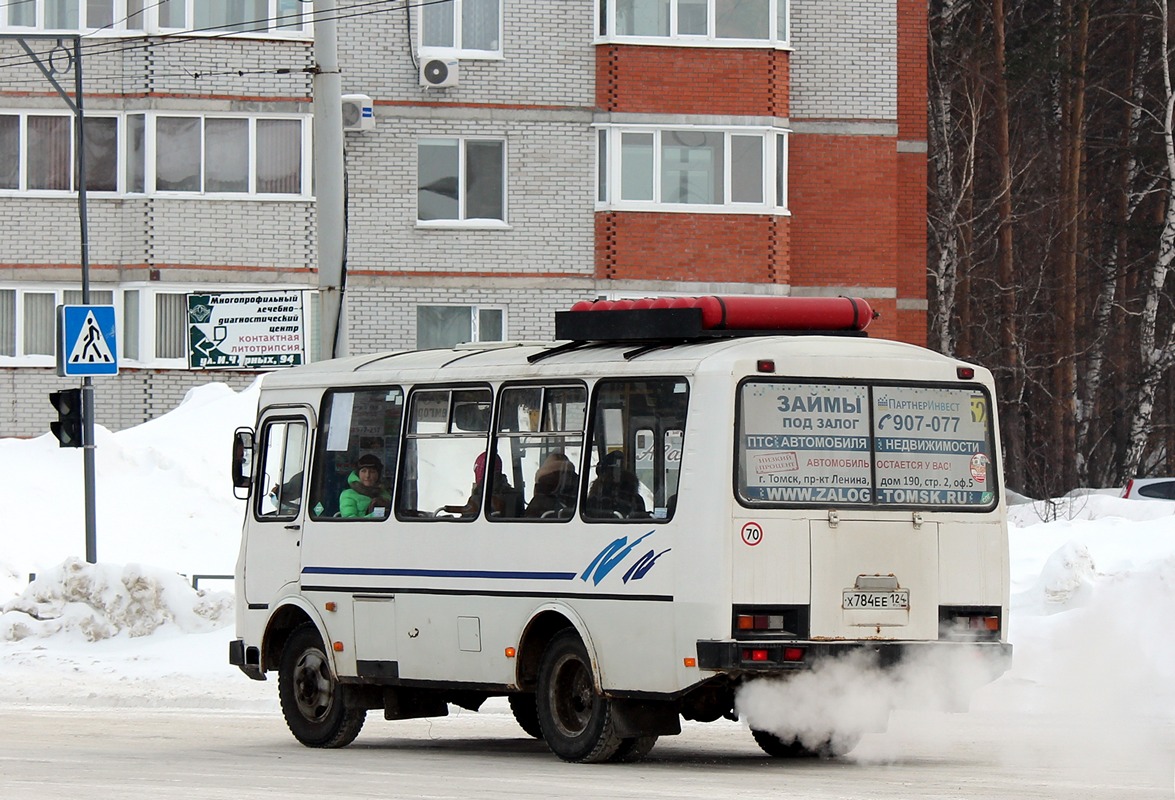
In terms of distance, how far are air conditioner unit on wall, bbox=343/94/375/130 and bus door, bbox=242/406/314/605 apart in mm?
16807

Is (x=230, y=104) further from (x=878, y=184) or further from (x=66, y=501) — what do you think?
(x=878, y=184)

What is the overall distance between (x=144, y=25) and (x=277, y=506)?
70.0 ft

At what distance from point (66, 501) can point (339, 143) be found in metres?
11.0

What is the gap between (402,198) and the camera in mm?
34750

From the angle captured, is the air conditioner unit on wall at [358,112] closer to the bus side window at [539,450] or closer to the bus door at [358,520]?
the bus door at [358,520]

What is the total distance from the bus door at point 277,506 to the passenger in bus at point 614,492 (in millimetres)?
2936

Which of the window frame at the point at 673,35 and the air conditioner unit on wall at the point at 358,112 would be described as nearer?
the air conditioner unit on wall at the point at 358,112

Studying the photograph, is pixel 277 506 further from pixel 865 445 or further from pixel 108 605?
pixel 108 605

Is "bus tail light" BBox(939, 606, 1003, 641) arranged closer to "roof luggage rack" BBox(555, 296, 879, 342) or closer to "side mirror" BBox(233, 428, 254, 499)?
"roof luggage rack" BBox(555, 296, 879, 342)

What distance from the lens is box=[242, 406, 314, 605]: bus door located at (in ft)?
48.4

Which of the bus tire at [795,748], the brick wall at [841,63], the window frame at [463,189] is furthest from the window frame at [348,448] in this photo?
the brick wall at [841,63]

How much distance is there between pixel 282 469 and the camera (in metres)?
15.0

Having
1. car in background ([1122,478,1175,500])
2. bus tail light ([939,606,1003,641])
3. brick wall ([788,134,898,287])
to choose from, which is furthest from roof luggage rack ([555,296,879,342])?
car in background ([1122,478,1175,500])

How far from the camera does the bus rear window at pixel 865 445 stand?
12000mm
